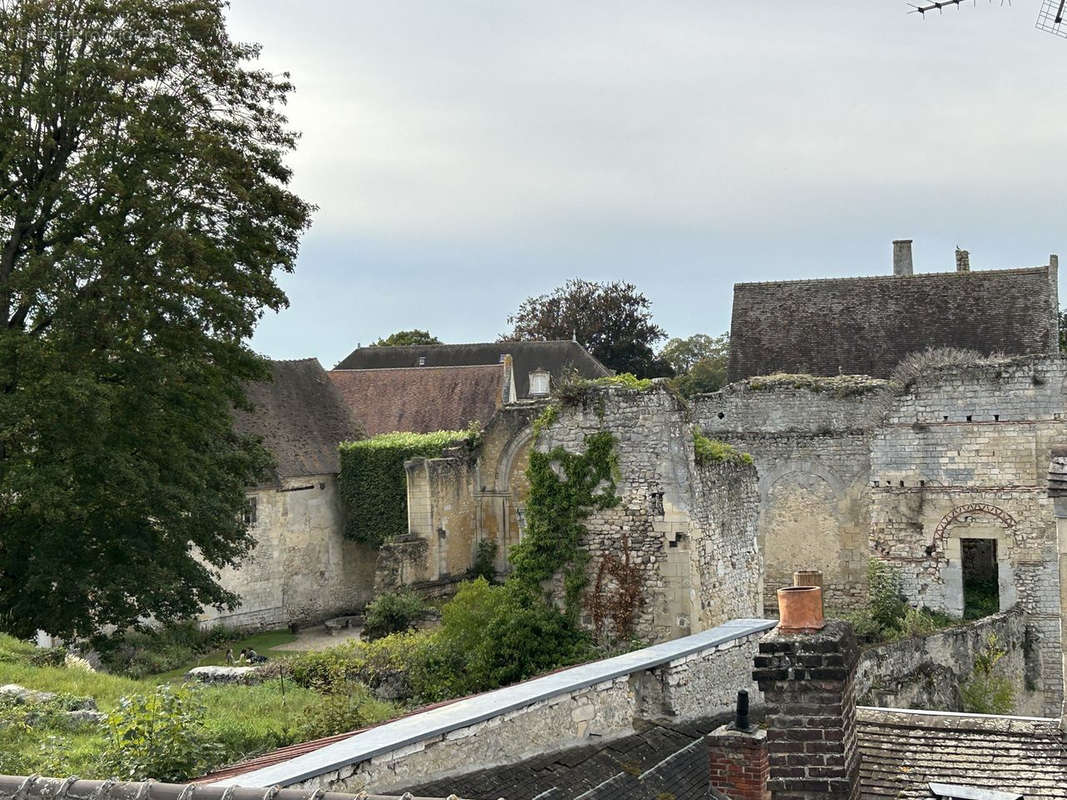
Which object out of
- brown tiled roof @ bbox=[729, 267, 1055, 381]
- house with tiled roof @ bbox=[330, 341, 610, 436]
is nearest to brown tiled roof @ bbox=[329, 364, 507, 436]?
house with tiled roof @ bbox=[330, 341, 610, 436]

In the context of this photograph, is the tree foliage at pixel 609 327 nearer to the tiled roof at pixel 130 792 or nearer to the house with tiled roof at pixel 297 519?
the house with tiled roof at pixel 297 519

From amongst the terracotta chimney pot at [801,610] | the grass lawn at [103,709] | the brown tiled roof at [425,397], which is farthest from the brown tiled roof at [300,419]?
the terracotta chimney pot at [801,610]

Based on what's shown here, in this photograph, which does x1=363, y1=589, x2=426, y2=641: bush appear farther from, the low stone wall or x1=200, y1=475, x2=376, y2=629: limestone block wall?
x1=200, y1=475, x2=376, y2=629: limestone block wall

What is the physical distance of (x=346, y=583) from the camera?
3033 cm

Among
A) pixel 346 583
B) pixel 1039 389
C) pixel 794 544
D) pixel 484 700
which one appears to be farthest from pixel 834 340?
pixel 484 700

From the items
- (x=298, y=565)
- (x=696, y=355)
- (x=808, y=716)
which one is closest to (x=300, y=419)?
(x=298, y=565)

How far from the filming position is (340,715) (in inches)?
422

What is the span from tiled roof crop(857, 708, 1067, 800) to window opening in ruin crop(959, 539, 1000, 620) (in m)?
12.5

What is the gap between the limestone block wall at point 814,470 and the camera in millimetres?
23406

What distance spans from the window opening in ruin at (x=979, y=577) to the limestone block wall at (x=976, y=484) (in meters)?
0.36

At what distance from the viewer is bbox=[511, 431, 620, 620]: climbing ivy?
14773 millimetres

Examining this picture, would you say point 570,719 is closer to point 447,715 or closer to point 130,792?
point 447,715

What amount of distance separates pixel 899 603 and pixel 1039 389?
14.8 ft

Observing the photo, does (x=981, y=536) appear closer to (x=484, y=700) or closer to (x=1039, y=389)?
(x=1039, y=389)
